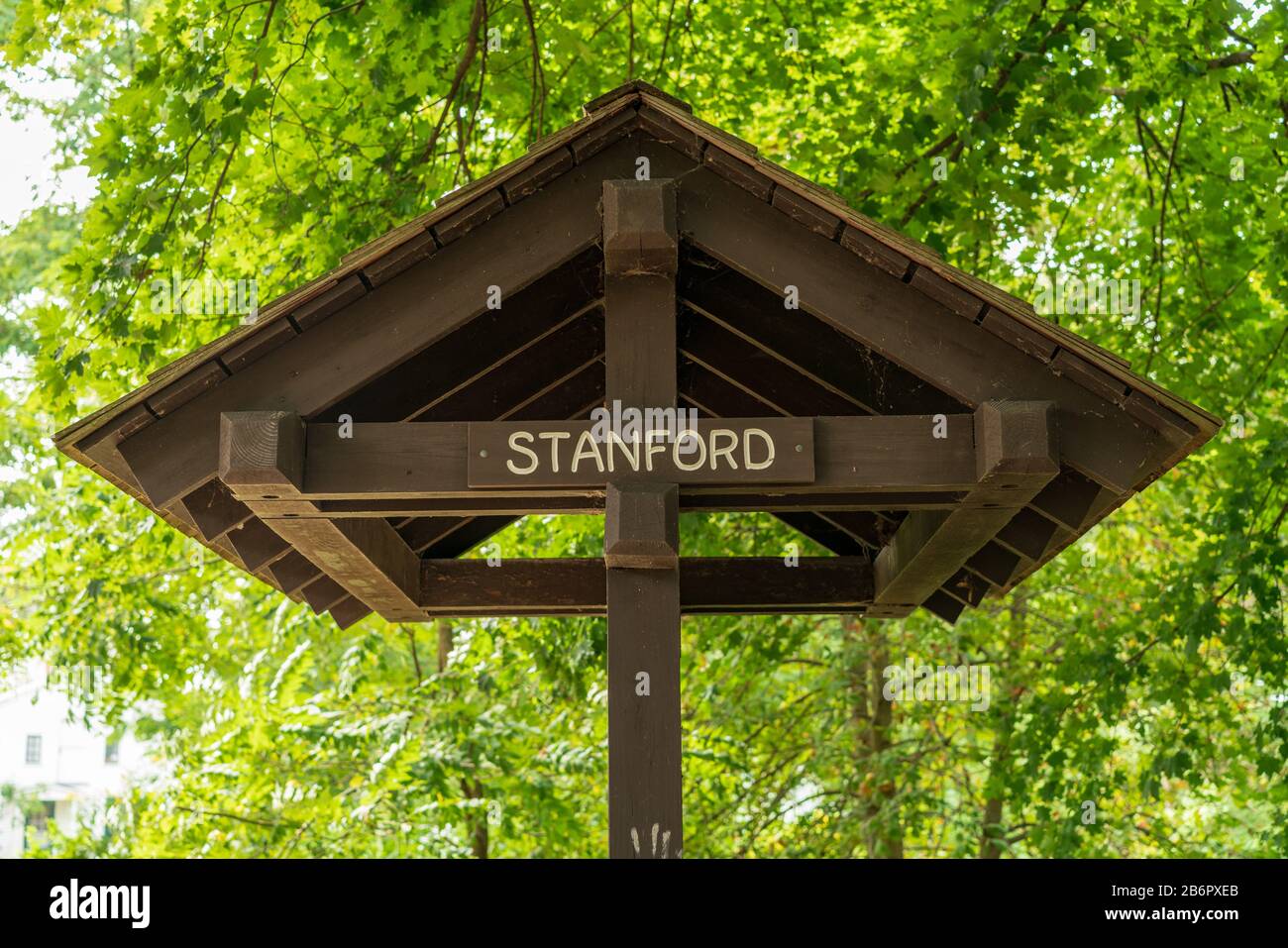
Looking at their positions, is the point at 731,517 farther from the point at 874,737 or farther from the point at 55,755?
the point at 55,755

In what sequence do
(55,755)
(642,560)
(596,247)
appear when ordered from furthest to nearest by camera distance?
(55,755)
(596,247)
(642,560)

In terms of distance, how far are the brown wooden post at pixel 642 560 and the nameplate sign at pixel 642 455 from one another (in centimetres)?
7

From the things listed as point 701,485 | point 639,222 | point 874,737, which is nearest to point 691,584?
point 701,485

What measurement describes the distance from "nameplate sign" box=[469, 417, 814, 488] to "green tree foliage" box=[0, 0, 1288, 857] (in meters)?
2.69

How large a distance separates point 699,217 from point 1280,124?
230 inches

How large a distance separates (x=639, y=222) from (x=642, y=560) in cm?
99

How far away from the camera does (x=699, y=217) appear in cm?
412

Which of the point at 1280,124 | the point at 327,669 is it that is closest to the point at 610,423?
the point at 1280,124

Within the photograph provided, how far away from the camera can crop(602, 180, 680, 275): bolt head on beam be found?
4008 mm

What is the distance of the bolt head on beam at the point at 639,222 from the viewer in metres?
4.01

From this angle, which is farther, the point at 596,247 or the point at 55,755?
the point at 55,755

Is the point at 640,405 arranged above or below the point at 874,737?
above

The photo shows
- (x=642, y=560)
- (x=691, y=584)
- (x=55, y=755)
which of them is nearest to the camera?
(x=642, y=560)

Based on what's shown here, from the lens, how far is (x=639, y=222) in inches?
158
